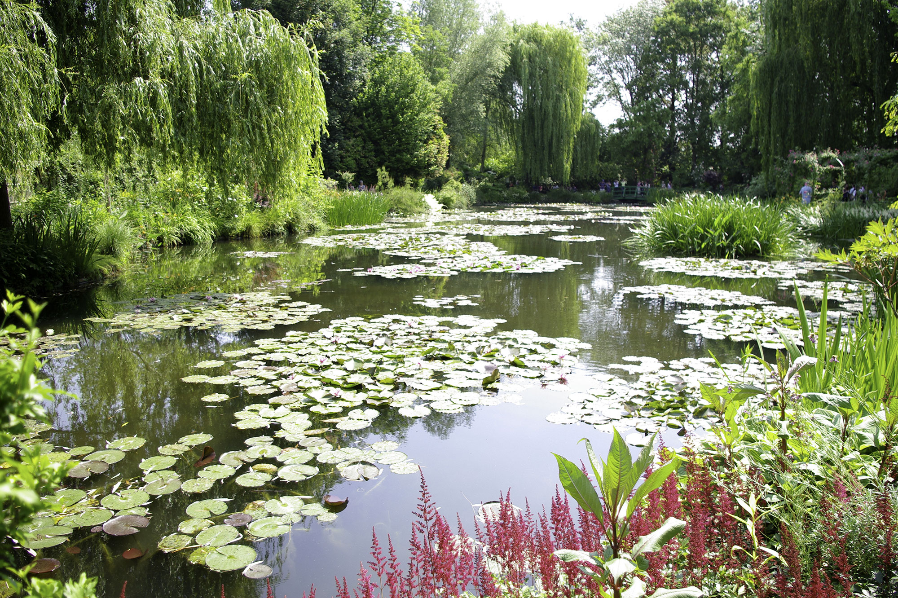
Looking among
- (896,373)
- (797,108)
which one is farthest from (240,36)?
(797,108)

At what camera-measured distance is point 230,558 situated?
2080mm

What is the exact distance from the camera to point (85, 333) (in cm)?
508

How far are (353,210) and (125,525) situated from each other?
48.2 feet

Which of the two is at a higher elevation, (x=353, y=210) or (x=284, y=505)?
(x=353, y=210)

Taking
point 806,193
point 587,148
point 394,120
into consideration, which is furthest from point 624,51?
point 806,193

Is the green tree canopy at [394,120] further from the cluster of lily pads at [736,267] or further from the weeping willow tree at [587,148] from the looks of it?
the cluster of lily pads at [736,267]

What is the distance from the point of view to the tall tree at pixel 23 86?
5.14 m

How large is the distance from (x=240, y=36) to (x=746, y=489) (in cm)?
→ 709

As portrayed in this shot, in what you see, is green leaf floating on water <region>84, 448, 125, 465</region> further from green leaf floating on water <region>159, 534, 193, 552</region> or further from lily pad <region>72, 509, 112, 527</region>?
green leaf floating on water <region>159, 534, 193, 552</region>

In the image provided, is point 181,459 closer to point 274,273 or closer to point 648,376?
point 648,376

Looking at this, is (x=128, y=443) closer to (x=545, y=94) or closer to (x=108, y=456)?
(x=108, y=456)

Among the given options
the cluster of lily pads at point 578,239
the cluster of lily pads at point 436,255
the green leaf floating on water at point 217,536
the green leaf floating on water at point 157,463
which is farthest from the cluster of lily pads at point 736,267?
the green leaf floating on water at point 217,536

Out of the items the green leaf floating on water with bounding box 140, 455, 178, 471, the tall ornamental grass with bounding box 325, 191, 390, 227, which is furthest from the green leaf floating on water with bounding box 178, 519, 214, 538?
the tall ornamental grass with bounding box 325, 191, 390, 227

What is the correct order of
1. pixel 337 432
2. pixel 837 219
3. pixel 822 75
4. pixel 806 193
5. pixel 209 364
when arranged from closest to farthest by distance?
pixel 337 432
pixel 209 364
pixel 837 219
pixel 806 193
pixel 822 75
